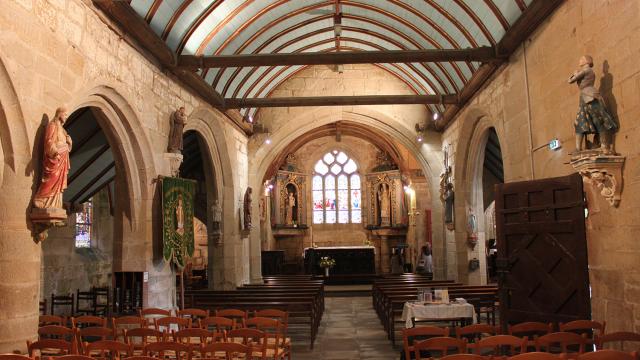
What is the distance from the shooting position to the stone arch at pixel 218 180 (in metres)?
13.0

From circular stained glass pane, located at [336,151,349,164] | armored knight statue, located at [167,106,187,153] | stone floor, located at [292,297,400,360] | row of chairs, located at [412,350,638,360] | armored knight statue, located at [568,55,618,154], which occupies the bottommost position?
stone floor, located at [292,297,400,360]

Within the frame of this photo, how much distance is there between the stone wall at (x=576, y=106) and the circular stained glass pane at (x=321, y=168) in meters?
14.0

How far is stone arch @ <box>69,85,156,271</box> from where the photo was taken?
8.21 metres

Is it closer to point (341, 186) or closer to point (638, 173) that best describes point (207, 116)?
point (638, 173)

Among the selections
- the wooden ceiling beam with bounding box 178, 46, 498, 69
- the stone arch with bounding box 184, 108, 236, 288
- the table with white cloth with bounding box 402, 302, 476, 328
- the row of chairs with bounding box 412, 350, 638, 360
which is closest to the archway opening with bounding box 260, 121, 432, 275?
the stone arch with bounding box 184, 108, 236, 288

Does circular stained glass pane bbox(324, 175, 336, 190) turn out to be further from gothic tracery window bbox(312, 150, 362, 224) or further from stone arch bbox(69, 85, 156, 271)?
stone arch bbox(69, 85, 156, 271)

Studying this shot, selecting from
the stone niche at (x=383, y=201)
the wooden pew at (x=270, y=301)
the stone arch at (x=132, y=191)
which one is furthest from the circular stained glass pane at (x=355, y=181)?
the stone arch at (x=132, y=191)

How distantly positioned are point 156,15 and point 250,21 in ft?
8.87

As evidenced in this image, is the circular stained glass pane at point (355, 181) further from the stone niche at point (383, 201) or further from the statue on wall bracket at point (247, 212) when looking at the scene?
the statue on wall bracket at point (247, 212)

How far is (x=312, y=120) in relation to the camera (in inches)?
645

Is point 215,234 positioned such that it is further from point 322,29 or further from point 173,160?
point 322,29

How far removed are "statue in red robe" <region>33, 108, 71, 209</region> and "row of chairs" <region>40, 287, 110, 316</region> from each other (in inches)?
170

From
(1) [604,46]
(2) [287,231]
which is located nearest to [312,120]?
(2) [287,231]

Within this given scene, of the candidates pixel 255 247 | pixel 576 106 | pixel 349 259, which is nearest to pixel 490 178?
pixel 349 259
